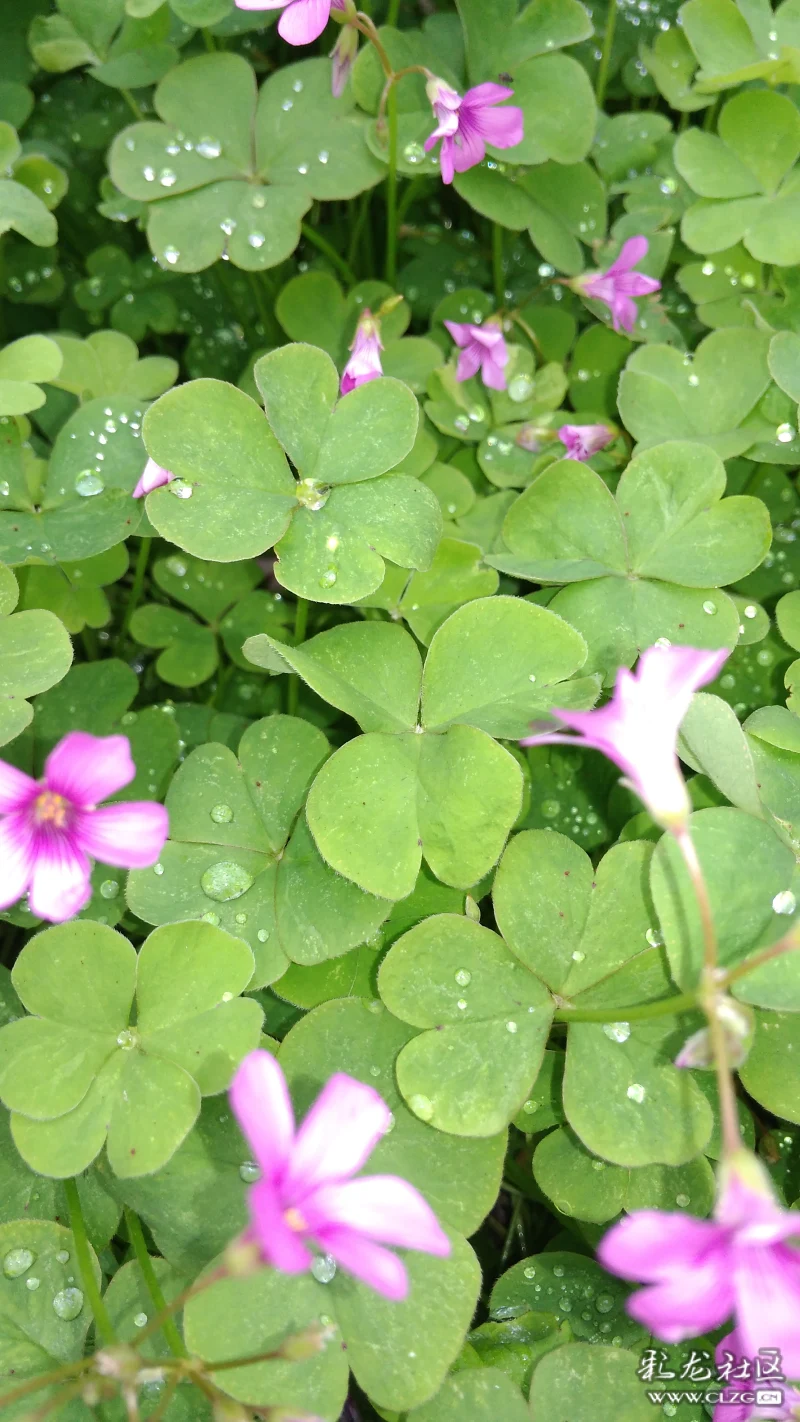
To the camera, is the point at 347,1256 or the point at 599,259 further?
the point at 599,259

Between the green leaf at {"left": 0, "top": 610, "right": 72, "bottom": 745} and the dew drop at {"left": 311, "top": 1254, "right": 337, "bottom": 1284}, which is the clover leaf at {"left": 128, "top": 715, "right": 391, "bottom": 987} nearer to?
the green leaf at {"left": 0, "top": 610, "right": 72, "bottom": 745}

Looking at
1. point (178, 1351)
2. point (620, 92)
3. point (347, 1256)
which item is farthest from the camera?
point (620, 92)

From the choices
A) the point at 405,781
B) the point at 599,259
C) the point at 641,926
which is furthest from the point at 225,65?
the point at 641,926

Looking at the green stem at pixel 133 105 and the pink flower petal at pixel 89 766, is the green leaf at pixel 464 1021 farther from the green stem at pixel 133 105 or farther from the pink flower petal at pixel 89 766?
the green stem at pixel 133 105

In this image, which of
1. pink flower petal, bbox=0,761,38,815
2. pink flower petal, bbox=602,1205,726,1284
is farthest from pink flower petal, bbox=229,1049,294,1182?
pink flower petal, bbox=0,761,38,815

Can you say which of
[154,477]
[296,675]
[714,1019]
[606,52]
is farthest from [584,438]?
[714,1019]

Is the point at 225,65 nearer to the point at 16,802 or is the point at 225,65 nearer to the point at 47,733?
the point at 47,733

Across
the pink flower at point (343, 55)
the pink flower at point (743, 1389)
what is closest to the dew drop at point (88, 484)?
the pink flower at point (343, 55)
